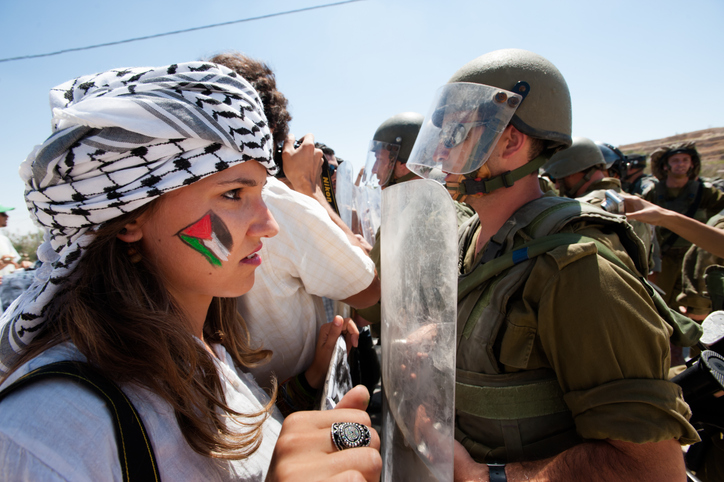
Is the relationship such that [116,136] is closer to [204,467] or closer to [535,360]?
[204,467]

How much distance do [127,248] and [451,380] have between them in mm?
1039

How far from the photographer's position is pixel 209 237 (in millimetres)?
1196

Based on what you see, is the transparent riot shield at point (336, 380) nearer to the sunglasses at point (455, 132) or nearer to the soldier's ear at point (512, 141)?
the sunglasses at point (455, 132)

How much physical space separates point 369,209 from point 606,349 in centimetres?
471

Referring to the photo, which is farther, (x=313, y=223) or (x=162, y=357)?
(x=313, y=223)

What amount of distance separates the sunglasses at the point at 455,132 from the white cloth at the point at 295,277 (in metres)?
0.72

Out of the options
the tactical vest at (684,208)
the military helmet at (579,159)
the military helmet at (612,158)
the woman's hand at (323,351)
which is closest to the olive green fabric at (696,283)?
the tactical vest at (684,208)

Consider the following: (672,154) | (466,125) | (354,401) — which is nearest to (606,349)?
(354,401)

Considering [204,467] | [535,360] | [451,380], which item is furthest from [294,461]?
[535,360]

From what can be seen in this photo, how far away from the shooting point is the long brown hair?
958mm

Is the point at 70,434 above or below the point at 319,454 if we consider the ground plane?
above

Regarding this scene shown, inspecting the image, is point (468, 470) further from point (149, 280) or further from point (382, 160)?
point (382, 160)

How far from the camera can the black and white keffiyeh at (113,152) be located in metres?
1.00

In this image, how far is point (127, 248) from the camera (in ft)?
3.85
